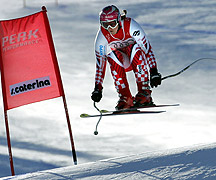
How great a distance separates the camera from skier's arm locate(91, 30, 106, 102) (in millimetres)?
12484

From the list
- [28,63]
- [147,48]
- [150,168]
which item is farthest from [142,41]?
[150,168]

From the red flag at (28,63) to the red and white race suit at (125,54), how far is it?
1337 millimetres

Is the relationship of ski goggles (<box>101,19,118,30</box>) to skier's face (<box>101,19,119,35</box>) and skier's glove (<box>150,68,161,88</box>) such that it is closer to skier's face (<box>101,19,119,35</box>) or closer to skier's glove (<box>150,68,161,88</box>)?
skier's face (<box>101,19,119,35</box>)

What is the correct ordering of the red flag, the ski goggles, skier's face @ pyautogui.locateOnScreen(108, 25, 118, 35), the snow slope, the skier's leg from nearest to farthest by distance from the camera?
1. the snow slope
2. the ski goggles
3. skier's face @ pyautogui.locateOnScreen(108, 25, 118, 35)
4. the skier's leg
5. the red flag

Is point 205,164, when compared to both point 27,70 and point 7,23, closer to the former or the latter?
point 27,70

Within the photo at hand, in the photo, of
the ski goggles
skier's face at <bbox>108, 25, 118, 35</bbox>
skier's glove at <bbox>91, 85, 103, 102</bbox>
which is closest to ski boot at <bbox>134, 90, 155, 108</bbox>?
skier's glove at <bbox>91, 85, 103, 102</bbox>

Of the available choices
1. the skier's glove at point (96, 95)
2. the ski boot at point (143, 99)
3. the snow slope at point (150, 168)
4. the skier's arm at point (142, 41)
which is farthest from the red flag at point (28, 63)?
the snow slope at point (150, 168)

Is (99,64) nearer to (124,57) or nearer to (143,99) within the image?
(124,57)

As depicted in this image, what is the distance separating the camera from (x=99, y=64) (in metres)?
12.7

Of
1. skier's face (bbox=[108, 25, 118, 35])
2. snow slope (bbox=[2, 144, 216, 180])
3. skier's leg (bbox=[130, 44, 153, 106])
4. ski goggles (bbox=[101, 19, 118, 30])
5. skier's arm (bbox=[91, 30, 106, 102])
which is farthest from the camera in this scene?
skier's arm (bbox=[91, 30, 106, 102])

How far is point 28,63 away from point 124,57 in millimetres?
2497

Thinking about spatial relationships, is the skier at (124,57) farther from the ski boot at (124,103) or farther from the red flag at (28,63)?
the red flag at (28,63)

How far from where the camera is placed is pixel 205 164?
919 cm

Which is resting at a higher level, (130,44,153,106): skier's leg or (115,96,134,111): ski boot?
(130,44,153,106): skier's leg
